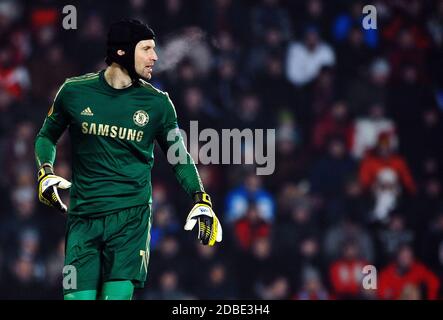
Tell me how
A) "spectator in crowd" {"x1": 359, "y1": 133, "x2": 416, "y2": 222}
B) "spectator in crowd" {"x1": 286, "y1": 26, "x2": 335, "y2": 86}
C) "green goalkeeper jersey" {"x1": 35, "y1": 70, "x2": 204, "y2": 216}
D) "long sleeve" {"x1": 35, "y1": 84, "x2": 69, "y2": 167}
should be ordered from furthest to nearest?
"spectator in crowd" {"x1": 286, "y1": 26, "x2": 335, "y2": 86} < "spectator in crowd" {"x1": 359, "y1": 133, "x2": 416, "y2": 222} < "long sleeve" {"x1": 35, "y1": 84, "x2": 69, "y2": 167} < "green goalkeeper jersey" {"x1": 35, "y1": 70, "x2": 204, "y2": 216}

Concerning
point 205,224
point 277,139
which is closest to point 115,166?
point 205,224

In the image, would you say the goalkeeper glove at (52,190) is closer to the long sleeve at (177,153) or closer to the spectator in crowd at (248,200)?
the long sleeve at (177,153)

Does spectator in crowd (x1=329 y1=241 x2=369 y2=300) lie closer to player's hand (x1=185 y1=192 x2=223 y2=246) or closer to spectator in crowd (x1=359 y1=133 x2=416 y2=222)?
spectator in crowd (x1=359 y1=133 x2=416 y2=222)

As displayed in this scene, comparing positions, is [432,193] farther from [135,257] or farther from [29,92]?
[135,257]

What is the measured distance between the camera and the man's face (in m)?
6.22

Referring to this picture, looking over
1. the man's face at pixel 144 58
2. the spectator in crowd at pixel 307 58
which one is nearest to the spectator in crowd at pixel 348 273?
the spectator in crowd at pixel 307 58

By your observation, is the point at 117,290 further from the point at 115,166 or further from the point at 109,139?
the point at 109,139

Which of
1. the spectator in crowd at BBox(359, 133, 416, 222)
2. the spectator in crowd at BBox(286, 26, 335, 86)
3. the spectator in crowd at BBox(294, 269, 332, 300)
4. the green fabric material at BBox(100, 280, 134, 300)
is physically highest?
the spectator in crowd at BBox(286, 26, 335, 86)

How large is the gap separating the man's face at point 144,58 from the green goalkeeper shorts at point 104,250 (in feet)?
2.57

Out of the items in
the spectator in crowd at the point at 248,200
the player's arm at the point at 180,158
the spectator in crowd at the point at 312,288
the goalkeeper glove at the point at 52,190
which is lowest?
the goalkeeper glove at the point at 52,190

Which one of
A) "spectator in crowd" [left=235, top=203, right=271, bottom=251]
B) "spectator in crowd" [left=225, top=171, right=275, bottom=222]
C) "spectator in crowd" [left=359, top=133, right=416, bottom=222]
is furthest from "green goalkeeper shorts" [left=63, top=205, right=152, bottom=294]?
"spectator in crowd" [left=359, top=133, right=416, bottom=222]

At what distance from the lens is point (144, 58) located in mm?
6223

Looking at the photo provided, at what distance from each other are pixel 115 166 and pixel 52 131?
1.51 ft

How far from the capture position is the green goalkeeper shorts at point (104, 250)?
20.0ft
